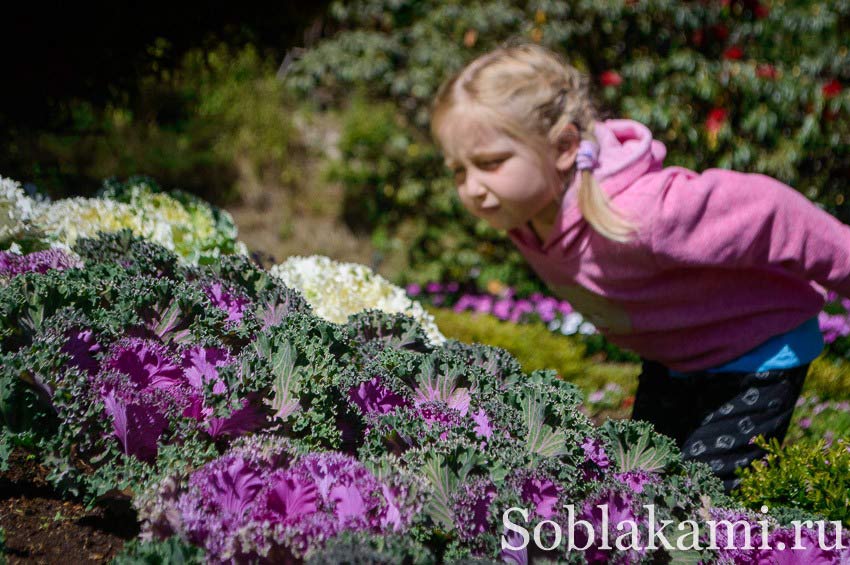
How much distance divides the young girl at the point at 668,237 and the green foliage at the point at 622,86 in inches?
139

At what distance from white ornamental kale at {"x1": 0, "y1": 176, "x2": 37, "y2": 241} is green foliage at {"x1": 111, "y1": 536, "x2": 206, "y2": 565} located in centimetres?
151

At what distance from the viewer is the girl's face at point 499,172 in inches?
93.3

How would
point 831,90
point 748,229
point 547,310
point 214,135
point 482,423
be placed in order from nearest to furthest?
point 482,423 < point 748,229 < point 831,90 < point 547,310 < point 214,135

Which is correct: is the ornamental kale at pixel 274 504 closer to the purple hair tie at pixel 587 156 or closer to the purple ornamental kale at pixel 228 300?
the purple ornamental kale at pixel 228 300

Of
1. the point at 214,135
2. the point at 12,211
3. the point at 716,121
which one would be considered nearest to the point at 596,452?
the point at 12,211

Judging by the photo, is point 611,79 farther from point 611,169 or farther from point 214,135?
point 214,135

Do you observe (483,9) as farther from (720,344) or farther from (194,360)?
(194,360)

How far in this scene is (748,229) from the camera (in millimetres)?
2182

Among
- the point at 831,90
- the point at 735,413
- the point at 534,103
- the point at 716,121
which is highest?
the point at 831,90

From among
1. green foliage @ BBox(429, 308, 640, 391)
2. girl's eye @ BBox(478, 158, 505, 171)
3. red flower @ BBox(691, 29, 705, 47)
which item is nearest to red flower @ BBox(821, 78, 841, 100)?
red flower @ BBox(691, 29, 705, 47)

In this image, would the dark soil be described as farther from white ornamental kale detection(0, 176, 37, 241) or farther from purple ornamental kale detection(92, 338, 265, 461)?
white ornamental kale detection(0, 176, 37, 241)

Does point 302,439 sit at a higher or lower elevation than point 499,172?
lower

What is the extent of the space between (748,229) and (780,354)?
1.63 ft

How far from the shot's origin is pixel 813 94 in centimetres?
559
